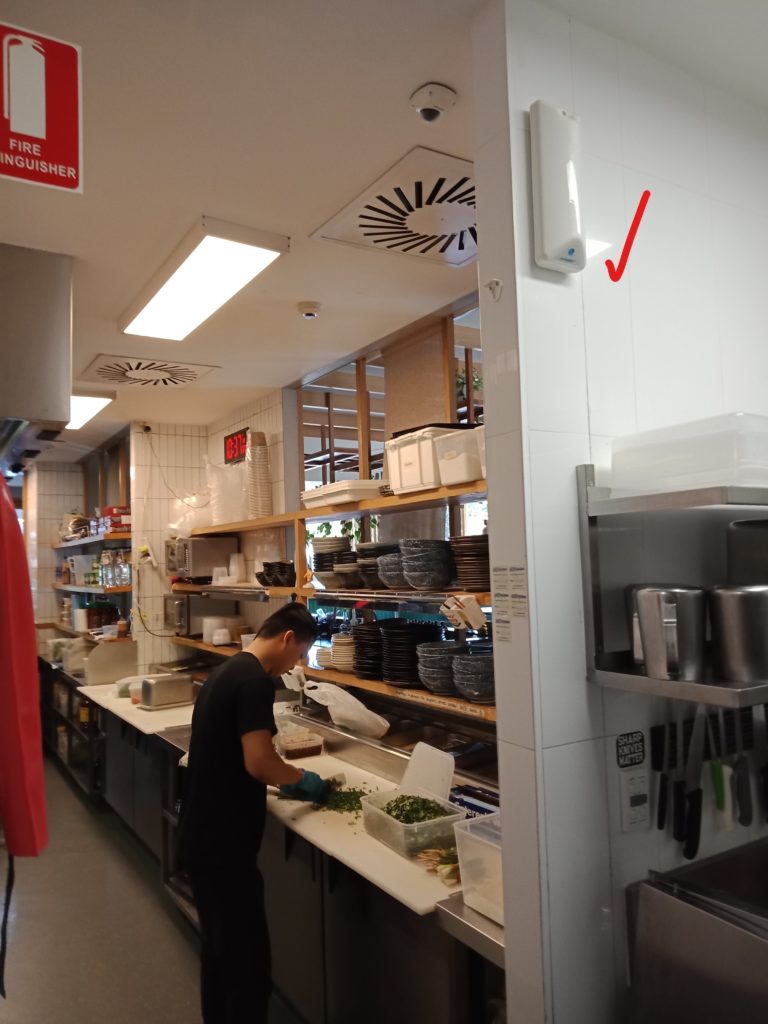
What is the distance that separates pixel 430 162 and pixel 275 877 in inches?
97.5

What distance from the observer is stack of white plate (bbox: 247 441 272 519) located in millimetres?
4477

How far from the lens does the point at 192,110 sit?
6.08 feet

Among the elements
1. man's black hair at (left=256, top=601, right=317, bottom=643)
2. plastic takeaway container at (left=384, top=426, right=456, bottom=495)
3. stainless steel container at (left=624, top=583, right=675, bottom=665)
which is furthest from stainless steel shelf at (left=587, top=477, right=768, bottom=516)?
man's black hair at (left=256, top=601, right=317, bottom=643)

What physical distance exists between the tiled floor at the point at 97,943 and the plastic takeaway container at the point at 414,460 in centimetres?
199

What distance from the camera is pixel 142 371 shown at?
4047 mm

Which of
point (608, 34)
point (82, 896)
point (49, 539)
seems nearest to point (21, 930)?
point (82, 896)

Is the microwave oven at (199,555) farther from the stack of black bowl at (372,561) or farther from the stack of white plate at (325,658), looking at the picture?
the stack of black bowl at (372,561)

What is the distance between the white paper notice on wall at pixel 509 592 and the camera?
148 centimetres

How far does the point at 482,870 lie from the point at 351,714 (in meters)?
1.39

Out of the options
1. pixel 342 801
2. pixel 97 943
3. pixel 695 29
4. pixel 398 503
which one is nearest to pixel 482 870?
pixel 342 801

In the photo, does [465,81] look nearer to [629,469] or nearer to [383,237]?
[383,237]

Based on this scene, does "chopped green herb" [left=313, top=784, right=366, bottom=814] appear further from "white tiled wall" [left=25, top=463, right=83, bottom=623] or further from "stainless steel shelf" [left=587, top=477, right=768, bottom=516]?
"white tiled wall" [left=25, top=463, right=83, bottom=623]

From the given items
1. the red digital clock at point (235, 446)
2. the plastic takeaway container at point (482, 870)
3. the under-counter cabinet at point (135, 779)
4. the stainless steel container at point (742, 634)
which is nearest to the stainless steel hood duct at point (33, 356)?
the plastic takeaway container at point (482, 870)

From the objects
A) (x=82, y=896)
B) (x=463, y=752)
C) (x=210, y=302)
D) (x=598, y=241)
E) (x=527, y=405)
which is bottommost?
(x=82, y=896)
